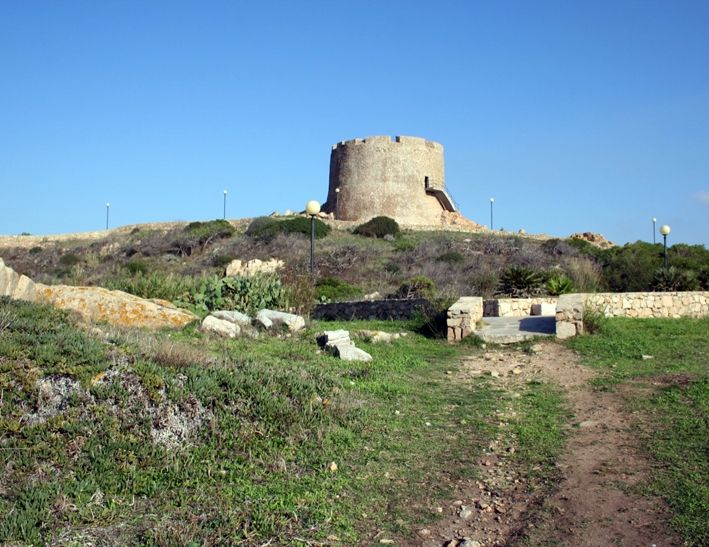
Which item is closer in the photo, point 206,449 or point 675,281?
point 206,449

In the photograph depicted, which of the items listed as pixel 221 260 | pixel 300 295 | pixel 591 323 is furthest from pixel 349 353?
pixel 221 260

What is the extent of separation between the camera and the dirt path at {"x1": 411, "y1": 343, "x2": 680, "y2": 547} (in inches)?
147

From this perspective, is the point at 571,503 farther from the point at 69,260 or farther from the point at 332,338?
the point at 69,260

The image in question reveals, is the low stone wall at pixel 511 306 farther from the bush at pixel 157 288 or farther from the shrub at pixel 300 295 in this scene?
the bush at pixel 157 288

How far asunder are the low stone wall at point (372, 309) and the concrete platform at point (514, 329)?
142 centimetres

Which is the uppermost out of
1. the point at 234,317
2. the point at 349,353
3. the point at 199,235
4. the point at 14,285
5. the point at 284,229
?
the point at 284,229

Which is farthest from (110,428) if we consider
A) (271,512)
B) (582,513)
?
(582,513)

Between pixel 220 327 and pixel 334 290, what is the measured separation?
9579 mm

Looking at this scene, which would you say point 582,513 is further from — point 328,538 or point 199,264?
point 199,264

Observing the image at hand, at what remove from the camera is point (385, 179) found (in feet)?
141

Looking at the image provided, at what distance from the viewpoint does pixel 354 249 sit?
28.9m

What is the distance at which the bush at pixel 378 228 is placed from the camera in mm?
36156

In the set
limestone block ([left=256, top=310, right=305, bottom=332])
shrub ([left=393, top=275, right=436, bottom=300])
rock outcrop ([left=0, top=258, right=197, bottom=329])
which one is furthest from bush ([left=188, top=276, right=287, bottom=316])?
shrub ([left=393, top=275, right=436, bottom=300])

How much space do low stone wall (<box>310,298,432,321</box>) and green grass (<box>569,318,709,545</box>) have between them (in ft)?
12.1
